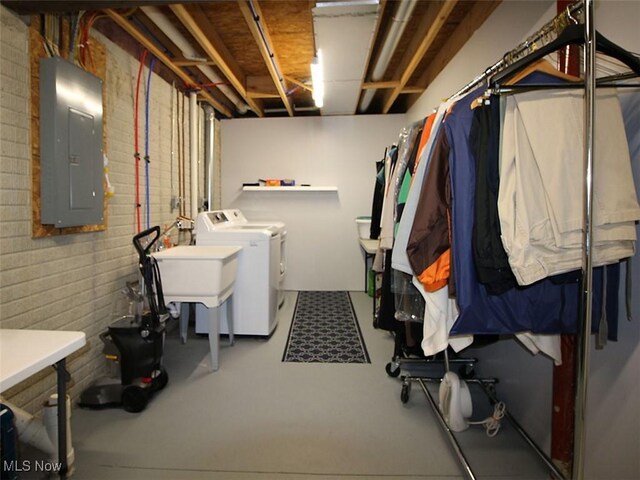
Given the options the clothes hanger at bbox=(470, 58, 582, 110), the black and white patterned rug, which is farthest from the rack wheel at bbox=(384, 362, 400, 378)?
the clothes hanger at bbox=(470, 58, 582, 110)

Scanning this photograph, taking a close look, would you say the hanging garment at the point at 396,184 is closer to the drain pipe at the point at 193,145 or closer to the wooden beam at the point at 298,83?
the wooden beam at the point at 298,83

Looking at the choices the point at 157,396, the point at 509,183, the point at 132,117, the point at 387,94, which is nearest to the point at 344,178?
the point at 387,94

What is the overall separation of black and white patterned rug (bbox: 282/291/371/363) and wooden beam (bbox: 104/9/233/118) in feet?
8.93

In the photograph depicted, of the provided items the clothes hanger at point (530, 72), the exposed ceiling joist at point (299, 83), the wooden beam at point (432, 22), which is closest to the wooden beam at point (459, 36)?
the wooden beam at point (432, 22)

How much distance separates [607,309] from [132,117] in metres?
3.21

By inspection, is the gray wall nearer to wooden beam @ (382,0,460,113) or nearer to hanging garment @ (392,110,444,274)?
wooden beam @ (382,0,460,113)

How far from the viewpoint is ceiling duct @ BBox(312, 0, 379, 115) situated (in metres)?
2.21

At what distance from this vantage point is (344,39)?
259 cm

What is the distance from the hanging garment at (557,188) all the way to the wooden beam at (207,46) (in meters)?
2.20

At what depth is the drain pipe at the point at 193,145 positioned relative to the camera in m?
3.79

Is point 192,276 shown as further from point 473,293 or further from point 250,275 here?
point 473,293

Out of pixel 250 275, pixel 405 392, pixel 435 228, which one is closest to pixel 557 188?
pixel 435 228

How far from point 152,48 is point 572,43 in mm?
2878

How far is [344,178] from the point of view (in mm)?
4918
